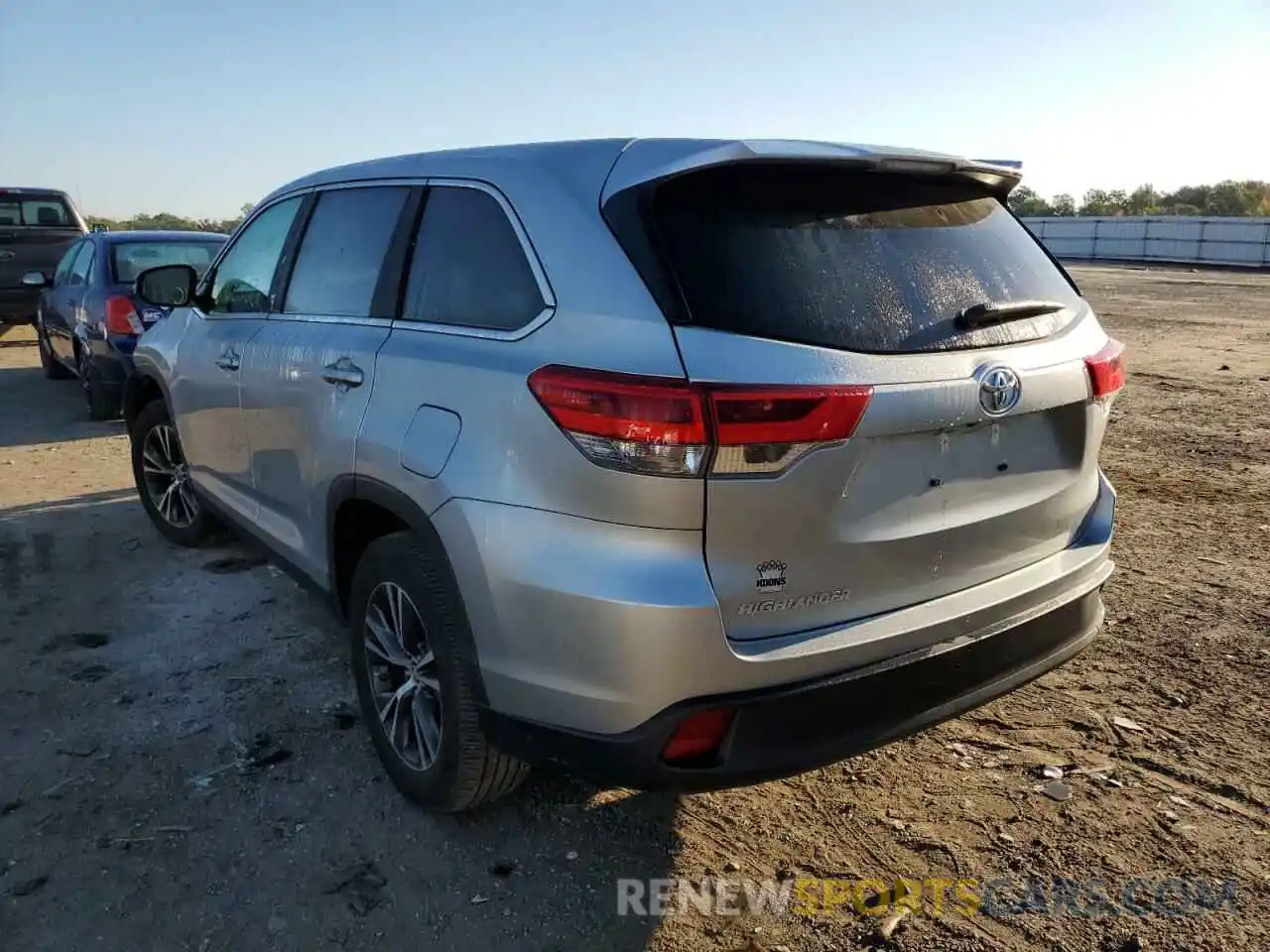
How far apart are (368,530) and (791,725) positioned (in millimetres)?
1586

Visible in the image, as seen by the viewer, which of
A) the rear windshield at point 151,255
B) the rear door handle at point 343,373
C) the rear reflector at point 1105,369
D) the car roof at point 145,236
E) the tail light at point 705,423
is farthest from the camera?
the car roof at point 145,236

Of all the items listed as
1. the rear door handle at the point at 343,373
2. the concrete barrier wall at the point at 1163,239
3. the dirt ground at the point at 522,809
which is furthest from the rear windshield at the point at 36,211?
the concrete barrier wall at the point at 1163,239

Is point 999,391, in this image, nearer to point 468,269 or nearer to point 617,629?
point 617,629

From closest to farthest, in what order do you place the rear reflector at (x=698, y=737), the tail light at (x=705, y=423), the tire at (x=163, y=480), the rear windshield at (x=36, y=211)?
the tail light at (x=705, y=423) < the rear reflector at (x=698, y=737) < the tire at (x=163, y=480) < the rear windshield at (x=36, y=211)

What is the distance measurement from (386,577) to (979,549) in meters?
1.64

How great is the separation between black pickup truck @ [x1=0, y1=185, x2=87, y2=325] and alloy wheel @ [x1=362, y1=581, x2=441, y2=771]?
476 inches

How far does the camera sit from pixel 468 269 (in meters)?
2.69

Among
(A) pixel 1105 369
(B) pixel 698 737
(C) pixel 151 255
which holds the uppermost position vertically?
(C) pixel 151 255

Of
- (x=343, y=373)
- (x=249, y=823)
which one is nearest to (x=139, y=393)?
(x=343, y=373)

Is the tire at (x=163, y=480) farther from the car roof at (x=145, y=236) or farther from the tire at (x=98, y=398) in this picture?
the car roof at (x=145, y=236)

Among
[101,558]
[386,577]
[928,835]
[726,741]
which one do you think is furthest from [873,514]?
[101,558]

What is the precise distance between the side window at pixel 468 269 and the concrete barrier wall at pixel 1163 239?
34.3 metres

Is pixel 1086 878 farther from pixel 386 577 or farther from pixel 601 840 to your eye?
pixel 386 577

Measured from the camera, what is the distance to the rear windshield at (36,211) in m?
12.9
